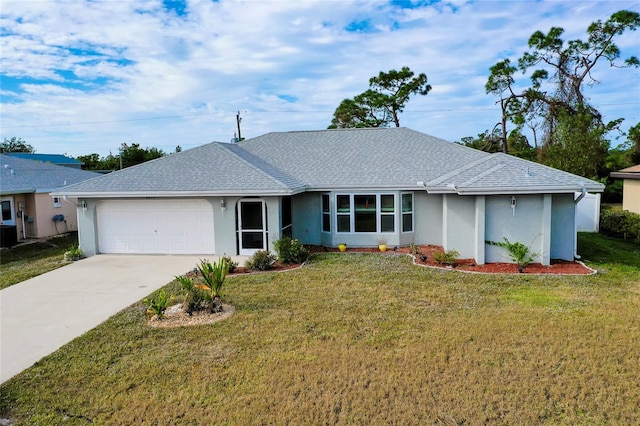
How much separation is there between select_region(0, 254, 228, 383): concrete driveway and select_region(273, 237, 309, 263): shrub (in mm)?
2755

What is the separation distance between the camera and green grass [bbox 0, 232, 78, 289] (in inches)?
519

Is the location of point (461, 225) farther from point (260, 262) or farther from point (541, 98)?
point (541, 98)

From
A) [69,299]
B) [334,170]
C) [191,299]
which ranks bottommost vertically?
[69,299]

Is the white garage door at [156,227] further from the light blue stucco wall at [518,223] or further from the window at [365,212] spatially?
the light blue stucco wall at [518,223]

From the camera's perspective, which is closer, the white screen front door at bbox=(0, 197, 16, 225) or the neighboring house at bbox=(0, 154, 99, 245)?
the white screen front door at bbox=(0, 197, 16, 225)

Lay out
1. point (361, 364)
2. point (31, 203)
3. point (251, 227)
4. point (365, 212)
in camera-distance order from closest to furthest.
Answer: point (361, 364), point (251, 227), point (365, 212), point (31, 203)

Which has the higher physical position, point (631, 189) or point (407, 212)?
point (631, 189)

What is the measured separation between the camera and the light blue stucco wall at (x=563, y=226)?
13500 mm

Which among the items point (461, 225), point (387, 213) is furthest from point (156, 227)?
point (461, 225)

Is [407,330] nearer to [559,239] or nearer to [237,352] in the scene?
[237,352]

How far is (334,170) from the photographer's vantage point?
57.1 feet

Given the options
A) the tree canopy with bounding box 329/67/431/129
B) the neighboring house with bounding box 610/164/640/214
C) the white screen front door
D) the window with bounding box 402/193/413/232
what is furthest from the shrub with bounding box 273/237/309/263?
the tree canopy with bounding box 329/67/431/129

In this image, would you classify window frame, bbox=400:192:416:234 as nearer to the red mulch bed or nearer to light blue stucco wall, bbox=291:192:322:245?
the red mulch bed

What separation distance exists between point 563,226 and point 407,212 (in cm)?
525
